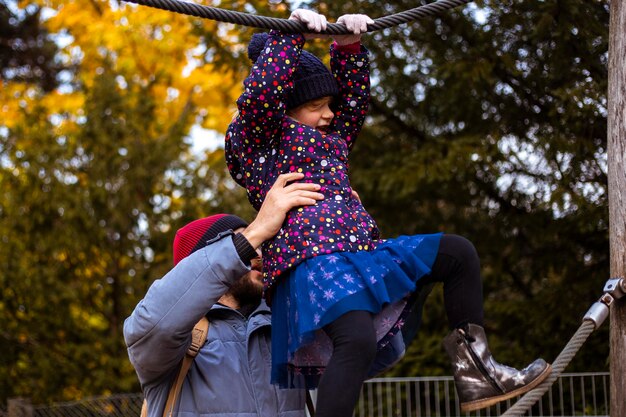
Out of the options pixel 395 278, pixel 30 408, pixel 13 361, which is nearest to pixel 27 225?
pixel 13 361

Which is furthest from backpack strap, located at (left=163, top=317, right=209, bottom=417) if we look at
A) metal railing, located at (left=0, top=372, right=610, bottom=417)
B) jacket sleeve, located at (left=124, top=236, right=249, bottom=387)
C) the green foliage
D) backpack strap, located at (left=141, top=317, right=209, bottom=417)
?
the green foliage

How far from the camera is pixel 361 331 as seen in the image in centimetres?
208

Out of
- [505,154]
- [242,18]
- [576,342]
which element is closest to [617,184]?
[576,342]

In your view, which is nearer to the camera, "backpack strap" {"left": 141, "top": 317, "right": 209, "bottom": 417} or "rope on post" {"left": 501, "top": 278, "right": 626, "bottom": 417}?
"rope on post" {"left": 501, "top": 278, "right": 626, "bottom": 417}

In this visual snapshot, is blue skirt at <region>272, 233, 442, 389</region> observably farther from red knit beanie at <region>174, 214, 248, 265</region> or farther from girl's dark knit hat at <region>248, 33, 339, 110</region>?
red knit beanie at <region>174, 214, 248, 265</region>

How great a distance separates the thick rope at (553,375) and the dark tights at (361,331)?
0.21m

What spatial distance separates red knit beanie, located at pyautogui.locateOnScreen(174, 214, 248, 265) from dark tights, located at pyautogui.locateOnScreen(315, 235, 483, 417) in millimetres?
797

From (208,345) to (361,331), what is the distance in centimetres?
67

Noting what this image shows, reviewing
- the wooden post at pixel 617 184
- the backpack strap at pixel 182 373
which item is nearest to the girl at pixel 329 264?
the backpack strap at pixel 182 373

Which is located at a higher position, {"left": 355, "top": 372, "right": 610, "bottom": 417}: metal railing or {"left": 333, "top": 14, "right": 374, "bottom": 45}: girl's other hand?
{"left": 333, "top": 14, "right": 374, "bottom": 45}: girl's other hand

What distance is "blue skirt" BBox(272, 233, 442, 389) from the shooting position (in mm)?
2131

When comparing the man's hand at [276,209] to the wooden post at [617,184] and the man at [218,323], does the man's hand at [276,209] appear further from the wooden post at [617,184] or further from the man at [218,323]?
the wooden post at [617,184]

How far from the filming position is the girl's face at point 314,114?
97.1 inches

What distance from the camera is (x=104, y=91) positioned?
7.18m
